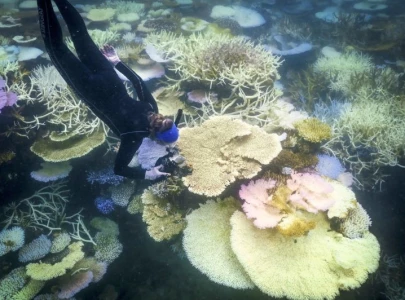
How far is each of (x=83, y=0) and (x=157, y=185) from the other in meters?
12.4

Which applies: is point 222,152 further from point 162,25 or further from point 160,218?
point 162,25

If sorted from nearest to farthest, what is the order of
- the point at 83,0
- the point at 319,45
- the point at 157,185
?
1. the point at 157,185
2. the point at 319,45
3. the point at 83,0

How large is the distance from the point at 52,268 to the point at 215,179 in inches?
101

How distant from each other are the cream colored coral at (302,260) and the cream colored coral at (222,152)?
0.52 m

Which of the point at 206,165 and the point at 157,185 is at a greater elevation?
the point at 206,165

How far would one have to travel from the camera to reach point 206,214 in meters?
3.59

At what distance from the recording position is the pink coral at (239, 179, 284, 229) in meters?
3.09

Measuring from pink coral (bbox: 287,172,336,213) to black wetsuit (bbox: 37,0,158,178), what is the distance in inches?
72.0

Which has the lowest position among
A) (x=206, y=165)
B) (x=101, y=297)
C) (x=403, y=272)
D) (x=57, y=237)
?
(x=403, y=272)

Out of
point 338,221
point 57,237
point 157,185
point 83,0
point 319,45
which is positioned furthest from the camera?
point 83,0

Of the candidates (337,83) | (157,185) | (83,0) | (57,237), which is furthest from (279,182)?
(83,0)

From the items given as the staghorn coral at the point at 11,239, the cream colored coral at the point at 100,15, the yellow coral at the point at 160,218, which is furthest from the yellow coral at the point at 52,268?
the cream colored coral at the point at 100,15

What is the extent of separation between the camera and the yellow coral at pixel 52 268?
12.0 feet

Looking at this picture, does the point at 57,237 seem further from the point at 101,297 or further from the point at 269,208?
the point at 269,208
